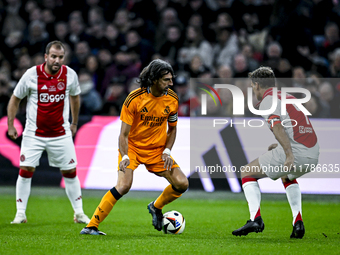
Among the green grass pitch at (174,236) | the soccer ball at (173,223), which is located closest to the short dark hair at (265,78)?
the green grass pitch at (174,236)

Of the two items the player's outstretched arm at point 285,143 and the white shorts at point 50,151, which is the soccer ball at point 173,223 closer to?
the player's outstretched arm at point 285,143

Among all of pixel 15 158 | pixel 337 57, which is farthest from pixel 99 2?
pixel 337 57

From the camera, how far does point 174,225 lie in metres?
5.76

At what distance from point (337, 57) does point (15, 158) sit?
22.7 ft

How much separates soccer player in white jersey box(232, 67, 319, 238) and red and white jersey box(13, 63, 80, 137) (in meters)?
2.61

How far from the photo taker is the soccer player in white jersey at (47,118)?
21.4 feet

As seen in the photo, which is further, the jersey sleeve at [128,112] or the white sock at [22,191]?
the white sock at [22,191]

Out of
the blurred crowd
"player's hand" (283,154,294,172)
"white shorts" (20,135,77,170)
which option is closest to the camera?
"player's hand" (283,154,294,172)

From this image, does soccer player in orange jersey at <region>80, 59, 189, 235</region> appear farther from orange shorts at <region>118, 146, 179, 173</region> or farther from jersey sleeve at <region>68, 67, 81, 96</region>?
jersey sleeve at <region>68, 67, 81, 96</region>

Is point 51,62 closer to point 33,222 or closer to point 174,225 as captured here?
point 33,222

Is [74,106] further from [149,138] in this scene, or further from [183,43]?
[183,43]

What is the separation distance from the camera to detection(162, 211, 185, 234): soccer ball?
18.9 feet

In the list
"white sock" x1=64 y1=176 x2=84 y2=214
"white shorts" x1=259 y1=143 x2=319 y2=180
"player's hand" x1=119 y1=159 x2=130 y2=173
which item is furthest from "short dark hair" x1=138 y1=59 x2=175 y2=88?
"white sock" x1=64 y1=176 x2=84 y2=214

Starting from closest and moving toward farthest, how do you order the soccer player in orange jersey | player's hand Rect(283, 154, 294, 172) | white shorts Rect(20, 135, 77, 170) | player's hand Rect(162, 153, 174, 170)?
player's hand Rect(283, 154, 294, 172)
the soccer player in orange jersey
player's hand Rect(162, 153, 174, 170)
white shorts Rect(20, 135, 77, 170)
